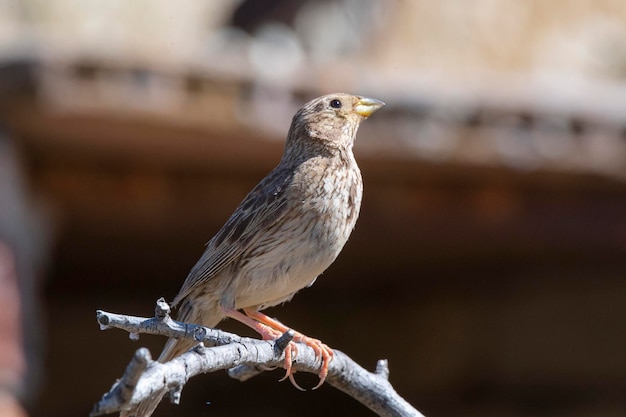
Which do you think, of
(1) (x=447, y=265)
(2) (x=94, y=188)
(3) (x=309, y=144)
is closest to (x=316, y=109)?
(3) (x=309, y=144)

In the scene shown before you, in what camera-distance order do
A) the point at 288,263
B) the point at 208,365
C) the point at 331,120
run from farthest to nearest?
the point at 331,120, the point at 288,263, the point at 208,365

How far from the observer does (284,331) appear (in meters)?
4.06

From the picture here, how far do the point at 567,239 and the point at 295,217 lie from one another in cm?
378

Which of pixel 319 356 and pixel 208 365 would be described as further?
pixel 319 356

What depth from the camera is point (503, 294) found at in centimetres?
957

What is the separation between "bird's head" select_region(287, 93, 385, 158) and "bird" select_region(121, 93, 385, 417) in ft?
0.16

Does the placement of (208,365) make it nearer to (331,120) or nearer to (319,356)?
(319,356)

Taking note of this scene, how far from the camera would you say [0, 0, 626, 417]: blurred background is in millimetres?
5996

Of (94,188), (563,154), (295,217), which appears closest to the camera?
(295,217)

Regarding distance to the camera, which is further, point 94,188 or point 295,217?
point 94,188

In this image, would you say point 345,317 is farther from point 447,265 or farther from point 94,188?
point 94,188

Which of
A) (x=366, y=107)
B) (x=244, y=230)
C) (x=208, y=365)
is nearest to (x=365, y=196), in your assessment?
(x=366, y=107)

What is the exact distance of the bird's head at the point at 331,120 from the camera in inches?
168

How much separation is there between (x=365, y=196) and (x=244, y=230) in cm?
319
